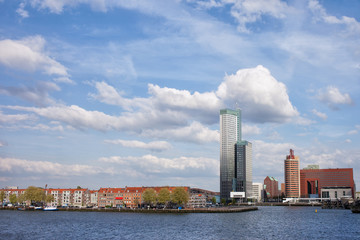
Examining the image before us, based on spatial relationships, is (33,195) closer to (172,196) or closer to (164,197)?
(164,197)

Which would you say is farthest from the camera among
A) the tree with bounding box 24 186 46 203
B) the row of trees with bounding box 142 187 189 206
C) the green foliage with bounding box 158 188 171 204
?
the tree with bounding box 24 186 46 203

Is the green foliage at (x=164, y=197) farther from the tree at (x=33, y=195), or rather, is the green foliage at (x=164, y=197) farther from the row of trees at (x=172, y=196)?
the tree at (x=33, y=195)

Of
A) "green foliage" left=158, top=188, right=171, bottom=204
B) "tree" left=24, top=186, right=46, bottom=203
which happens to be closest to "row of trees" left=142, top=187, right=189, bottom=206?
"green foliage" left=158, top=188, right=171, bottom=204

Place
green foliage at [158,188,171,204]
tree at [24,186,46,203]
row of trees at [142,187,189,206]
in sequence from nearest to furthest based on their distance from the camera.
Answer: row of trees at [142,187,189,206]
green foliage at [158,188,171,204]
tree at [24,186,46,203]

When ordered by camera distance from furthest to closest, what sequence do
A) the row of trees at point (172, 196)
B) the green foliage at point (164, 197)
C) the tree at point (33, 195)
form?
the tree at point (33, 195), the green foliage at point (164, 197), the row of trees at point (172, 196)

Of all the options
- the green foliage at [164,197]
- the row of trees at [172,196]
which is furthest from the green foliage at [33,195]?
the green foliage at [164,197]

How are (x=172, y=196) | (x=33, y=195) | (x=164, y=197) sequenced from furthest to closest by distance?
(x=33, y=195)
(x=172, y=196)
(x=164, y=197)

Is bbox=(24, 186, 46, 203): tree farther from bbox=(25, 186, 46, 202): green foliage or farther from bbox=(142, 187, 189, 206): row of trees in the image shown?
bbox=(142, 187, 189, 206): row of trees

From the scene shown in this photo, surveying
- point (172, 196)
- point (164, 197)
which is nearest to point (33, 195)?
point (164, 197)

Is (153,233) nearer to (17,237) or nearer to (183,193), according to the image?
(17,237)

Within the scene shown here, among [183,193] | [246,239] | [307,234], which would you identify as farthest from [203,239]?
Result: [183,193]

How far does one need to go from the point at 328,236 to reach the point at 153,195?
105977 millimetres

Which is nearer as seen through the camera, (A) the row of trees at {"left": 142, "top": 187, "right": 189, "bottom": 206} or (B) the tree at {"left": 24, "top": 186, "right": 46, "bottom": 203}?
(A) the row of trees at {"left": 142, "top": 187, "right": 189, "bottom": 206}

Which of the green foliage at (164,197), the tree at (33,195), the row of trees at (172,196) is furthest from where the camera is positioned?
the tree at (33,195)
